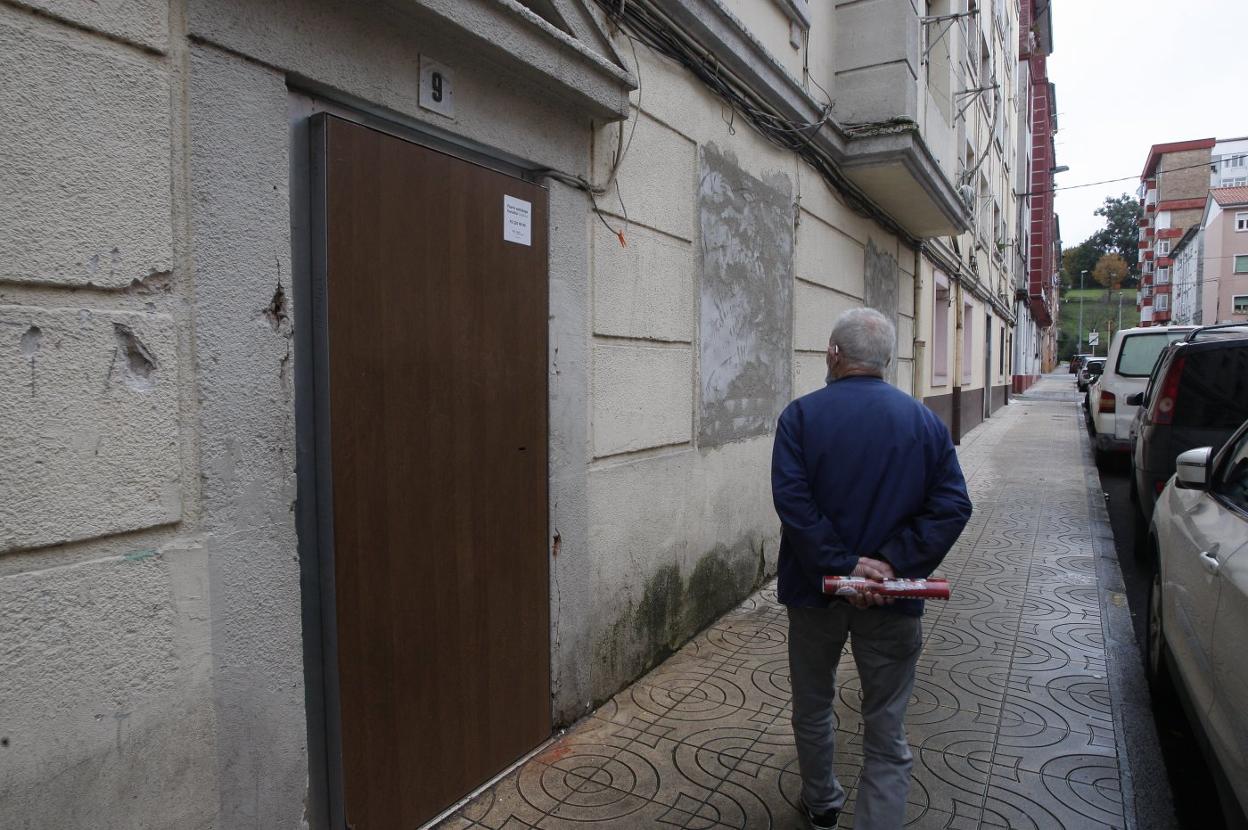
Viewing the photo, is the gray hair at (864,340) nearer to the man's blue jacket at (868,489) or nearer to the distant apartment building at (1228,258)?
the man's blue jacket at (868,489)

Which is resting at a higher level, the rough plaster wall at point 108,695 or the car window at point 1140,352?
the car window at point 1140,352

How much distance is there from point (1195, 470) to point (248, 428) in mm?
3700

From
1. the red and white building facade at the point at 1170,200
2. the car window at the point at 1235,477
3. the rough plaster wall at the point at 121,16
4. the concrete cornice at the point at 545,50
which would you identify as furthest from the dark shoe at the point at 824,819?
the red and white building facade at the point at 1170,200

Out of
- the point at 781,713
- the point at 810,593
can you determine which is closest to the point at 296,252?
the point at 810,593

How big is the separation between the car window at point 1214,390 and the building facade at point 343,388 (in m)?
3.80

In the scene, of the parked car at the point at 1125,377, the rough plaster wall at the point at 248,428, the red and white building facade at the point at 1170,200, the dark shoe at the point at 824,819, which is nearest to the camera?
the rough plaster wall at the point at 248,428

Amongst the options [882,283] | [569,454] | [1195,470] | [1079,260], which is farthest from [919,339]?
[1079,260]

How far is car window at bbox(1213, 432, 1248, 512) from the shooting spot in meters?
2.96

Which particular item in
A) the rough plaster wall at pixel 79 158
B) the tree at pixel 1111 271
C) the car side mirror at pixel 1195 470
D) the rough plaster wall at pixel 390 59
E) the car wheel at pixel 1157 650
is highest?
the tree at pixel 1111 271

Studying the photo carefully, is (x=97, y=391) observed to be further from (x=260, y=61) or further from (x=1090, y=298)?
(x=1090, y=298)

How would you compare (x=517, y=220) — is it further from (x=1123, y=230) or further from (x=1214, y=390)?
(x=1123, y=230)

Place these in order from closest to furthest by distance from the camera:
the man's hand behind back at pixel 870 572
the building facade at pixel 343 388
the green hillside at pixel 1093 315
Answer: the building facade at pixel 343 388
the man's hand behind back at pixel 870 572
the green hillside at pixel 1093 315

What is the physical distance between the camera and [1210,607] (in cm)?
259

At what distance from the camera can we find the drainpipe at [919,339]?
10406 millimetres
